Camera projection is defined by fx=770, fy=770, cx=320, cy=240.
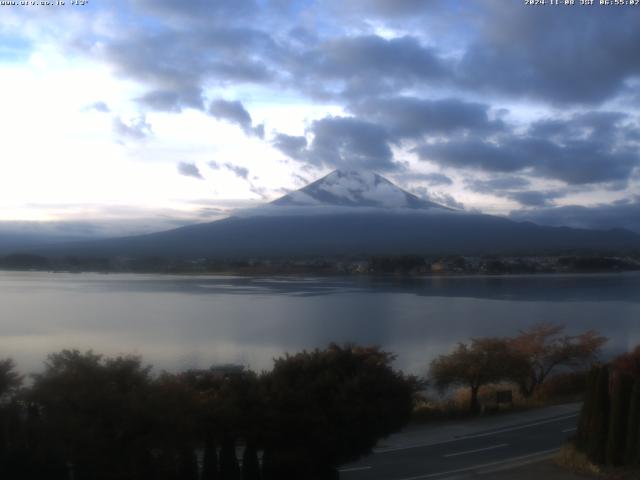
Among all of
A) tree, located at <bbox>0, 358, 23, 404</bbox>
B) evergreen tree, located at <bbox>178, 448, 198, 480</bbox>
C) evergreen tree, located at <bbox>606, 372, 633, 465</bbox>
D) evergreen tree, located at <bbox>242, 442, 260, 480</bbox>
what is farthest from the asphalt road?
tree, located at <bbox>0, 358, 23, 404</bbox>

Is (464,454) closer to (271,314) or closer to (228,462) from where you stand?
(228,462)

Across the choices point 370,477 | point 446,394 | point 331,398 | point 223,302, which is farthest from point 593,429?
point 223,302

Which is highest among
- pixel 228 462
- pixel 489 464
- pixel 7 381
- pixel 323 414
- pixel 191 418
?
pixel 7 381

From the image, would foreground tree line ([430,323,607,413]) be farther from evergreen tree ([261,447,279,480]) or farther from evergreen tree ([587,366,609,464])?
evergreen tree ([261,447,279,480])

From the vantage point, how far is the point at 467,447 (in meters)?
9.60

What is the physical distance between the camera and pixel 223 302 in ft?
108

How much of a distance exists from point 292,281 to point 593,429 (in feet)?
135

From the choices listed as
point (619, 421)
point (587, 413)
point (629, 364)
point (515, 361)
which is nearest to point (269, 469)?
point (587, 413)

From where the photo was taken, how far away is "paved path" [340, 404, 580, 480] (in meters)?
8.23

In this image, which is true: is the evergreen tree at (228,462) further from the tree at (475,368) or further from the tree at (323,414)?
the tree at (475,368)

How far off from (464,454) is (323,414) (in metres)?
2.95

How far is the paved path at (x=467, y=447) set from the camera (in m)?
8.23

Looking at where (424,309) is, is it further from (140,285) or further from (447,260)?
(447,260)

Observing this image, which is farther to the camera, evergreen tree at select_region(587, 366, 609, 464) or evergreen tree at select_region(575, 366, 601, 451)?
evergreen tree at select_region(575, 366, 601, 451)
